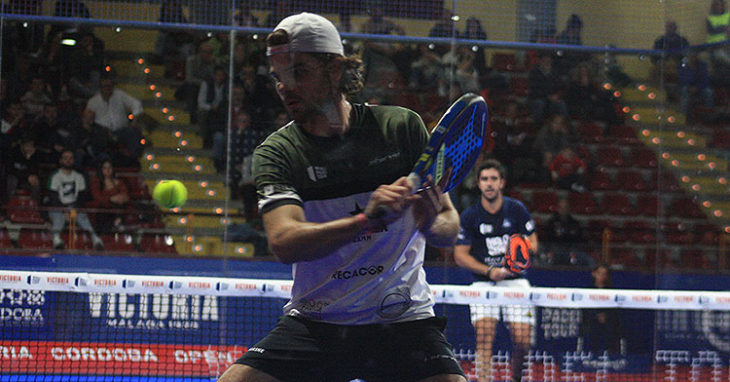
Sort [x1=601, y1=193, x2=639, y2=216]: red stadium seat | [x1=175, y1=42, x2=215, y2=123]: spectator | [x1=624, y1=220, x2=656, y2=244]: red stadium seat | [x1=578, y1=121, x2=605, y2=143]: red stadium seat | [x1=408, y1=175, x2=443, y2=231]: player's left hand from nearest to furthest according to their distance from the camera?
[x1=408, y1=175, x2=443, y2=231]: player's left hand, [x1=175, y1=42, x2=215, y2=123]: spectator, [x1=624, y1=220, x2=656, y2=244]: red stadium seat, [x1=601, y1=193, x2=639, y2=216]: red stadium seat, [x1=578, y1=121, x2=605, y2=143]: red stadium seat

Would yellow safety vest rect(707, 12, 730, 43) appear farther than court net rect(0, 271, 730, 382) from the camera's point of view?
Yes

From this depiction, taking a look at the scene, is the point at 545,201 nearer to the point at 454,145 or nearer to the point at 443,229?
the point at 454,145

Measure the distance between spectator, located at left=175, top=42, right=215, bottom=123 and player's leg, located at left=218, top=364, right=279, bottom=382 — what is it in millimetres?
6308

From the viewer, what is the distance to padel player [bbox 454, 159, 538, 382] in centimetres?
725

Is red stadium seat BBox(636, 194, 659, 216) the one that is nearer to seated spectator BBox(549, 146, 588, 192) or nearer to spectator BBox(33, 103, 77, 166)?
seated spectator BBox(549, 146, 588, 192)

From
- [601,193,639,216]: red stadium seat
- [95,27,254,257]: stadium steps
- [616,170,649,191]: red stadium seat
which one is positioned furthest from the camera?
[601,193,639,216]: red stadium seat

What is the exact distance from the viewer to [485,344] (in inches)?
286

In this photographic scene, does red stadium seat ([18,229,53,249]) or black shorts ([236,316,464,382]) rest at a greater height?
black shorts ([236,316,464,382])

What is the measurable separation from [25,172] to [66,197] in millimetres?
426

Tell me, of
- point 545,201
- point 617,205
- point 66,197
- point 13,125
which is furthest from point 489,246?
point 13,125

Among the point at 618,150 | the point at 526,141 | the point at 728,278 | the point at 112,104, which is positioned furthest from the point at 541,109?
the point at 112,104

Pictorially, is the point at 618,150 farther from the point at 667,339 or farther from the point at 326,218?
the point at 326,218

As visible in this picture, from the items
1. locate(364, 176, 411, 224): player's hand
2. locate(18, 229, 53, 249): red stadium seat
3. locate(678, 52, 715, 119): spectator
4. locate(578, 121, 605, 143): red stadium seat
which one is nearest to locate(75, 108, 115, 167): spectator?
locate(18, 229, 53, 249): red stadium seat

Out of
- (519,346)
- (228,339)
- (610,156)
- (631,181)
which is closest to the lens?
(519,346)
